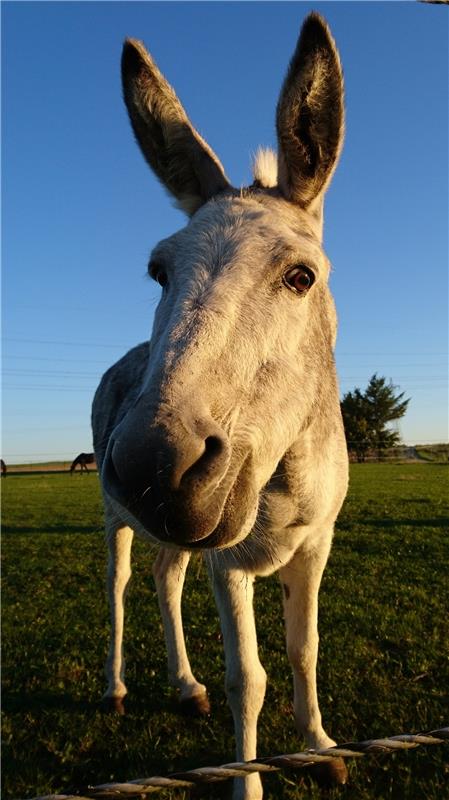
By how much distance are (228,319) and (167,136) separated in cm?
177

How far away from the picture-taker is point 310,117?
2.88 meters

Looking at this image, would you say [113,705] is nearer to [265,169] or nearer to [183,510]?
[183,510]

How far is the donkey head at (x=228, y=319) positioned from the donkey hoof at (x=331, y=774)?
2249 millimetres

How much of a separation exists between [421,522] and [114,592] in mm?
10622

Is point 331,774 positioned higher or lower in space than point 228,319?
lower

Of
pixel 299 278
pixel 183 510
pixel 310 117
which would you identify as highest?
pixel 310 117

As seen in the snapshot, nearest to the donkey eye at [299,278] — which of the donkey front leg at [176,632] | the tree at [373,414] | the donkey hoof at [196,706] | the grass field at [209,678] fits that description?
the grass field at [209,678]

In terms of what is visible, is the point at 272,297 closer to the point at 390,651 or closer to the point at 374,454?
the point at 390,651

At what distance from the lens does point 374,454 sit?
62.3 metres

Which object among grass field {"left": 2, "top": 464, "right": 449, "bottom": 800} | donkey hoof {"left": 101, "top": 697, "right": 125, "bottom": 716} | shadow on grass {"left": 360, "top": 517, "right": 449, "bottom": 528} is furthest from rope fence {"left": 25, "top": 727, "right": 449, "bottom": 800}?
shadow on grass {"left": 360, "top": 517, "right": 449, "bottom": 528}

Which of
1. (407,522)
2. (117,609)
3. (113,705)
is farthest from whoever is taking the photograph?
(407,522)

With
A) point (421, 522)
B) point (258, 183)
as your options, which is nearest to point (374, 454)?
point (421, 522)

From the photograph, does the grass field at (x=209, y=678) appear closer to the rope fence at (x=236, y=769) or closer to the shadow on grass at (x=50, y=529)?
the rope fence at (x=236, y=769)

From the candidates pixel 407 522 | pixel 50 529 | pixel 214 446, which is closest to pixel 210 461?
pixel 214 446
